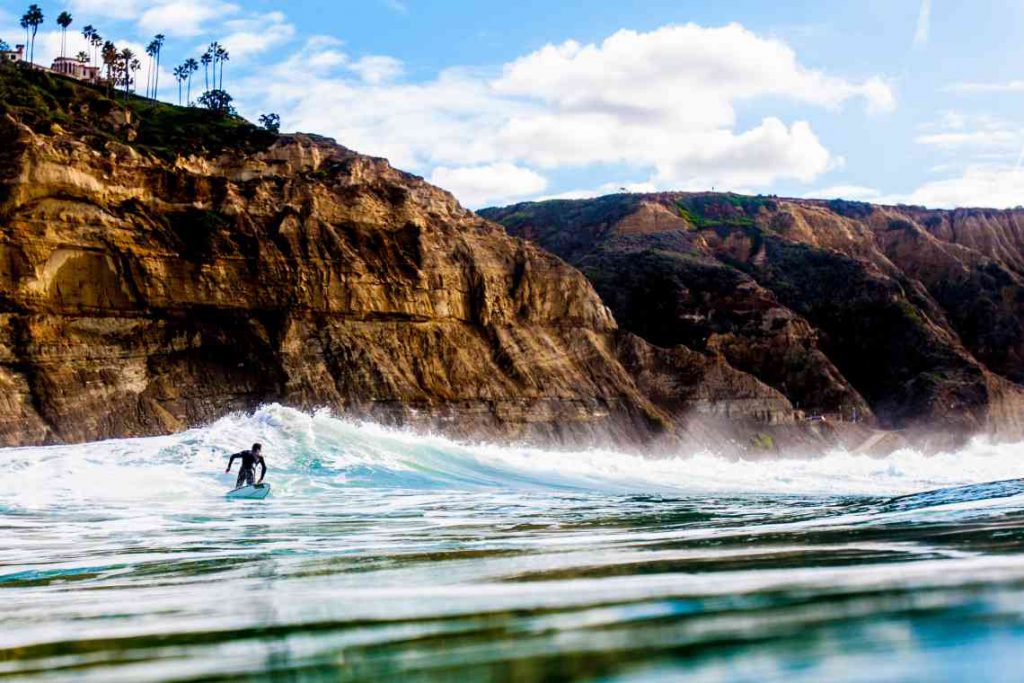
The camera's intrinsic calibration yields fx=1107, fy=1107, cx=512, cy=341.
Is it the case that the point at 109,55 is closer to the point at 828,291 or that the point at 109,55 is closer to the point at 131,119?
the point at 131,119

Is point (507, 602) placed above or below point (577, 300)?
below

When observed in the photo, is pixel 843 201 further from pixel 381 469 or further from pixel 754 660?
pixel 754 660

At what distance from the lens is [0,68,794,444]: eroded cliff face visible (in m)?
38.3

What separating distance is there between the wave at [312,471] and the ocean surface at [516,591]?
2.50 m

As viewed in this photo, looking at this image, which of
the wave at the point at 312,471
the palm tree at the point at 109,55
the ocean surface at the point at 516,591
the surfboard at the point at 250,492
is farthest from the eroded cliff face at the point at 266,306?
the palm tree at the point at 109,55

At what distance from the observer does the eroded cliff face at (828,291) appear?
7388 cm

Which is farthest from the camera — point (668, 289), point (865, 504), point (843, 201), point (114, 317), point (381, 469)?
point (843, 201)

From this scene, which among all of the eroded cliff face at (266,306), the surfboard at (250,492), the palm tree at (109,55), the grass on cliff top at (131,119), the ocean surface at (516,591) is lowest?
the surfboard at (250,492)

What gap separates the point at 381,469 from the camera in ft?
87.6

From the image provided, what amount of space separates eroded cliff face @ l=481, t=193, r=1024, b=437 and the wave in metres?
36.4

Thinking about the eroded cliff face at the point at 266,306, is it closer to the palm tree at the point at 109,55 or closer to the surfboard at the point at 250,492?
the surfboard at the point at 250,492

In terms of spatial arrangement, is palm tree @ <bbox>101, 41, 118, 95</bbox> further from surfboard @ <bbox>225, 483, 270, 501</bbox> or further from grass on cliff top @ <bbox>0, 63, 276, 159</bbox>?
surfboard @ <bbox>225, 483, 270, 501</bbox>

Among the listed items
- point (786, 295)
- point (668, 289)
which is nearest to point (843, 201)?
point (786, 295)

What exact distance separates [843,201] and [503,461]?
97.0 m
